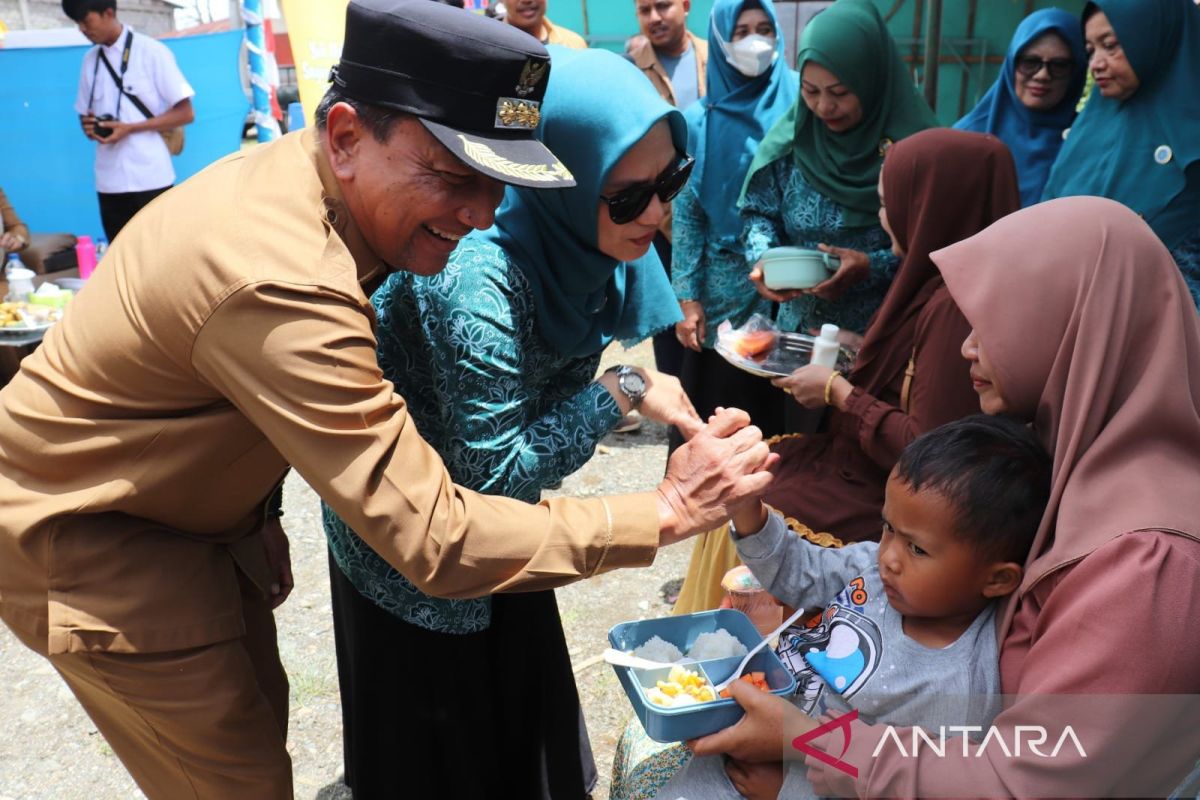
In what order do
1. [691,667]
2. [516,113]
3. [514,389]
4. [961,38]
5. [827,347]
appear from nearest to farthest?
[516,113], [691,667], [514,389], [827,347], [961,38]

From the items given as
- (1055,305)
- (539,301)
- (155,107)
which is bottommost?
(155,107)

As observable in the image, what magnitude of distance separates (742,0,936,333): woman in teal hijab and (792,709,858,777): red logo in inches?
88.0

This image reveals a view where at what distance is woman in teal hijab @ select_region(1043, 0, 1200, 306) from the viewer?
12.7ft

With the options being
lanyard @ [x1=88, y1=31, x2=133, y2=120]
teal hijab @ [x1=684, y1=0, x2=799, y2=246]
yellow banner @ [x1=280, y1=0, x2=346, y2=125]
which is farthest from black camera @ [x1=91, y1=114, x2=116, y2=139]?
teal hijab @ [x1=684, y1=0, x2=799, y2=246]

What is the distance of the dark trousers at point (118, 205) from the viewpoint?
7.06m

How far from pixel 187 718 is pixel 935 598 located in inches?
57.3

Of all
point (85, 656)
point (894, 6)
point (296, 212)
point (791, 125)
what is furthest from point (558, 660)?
point (894, 6)

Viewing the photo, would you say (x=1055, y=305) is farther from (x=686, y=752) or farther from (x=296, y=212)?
(x=296, y=212)

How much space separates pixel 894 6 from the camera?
889 centimetres

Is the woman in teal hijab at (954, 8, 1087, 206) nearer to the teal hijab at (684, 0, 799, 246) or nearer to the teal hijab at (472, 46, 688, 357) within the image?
the teal hijab at (684, 0, 799, 246)

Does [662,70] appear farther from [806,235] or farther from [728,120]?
[806,235]

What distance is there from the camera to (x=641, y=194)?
2.18 metres

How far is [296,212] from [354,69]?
0.92ft

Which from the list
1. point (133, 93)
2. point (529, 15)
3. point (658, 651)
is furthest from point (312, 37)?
point (658, 651)
